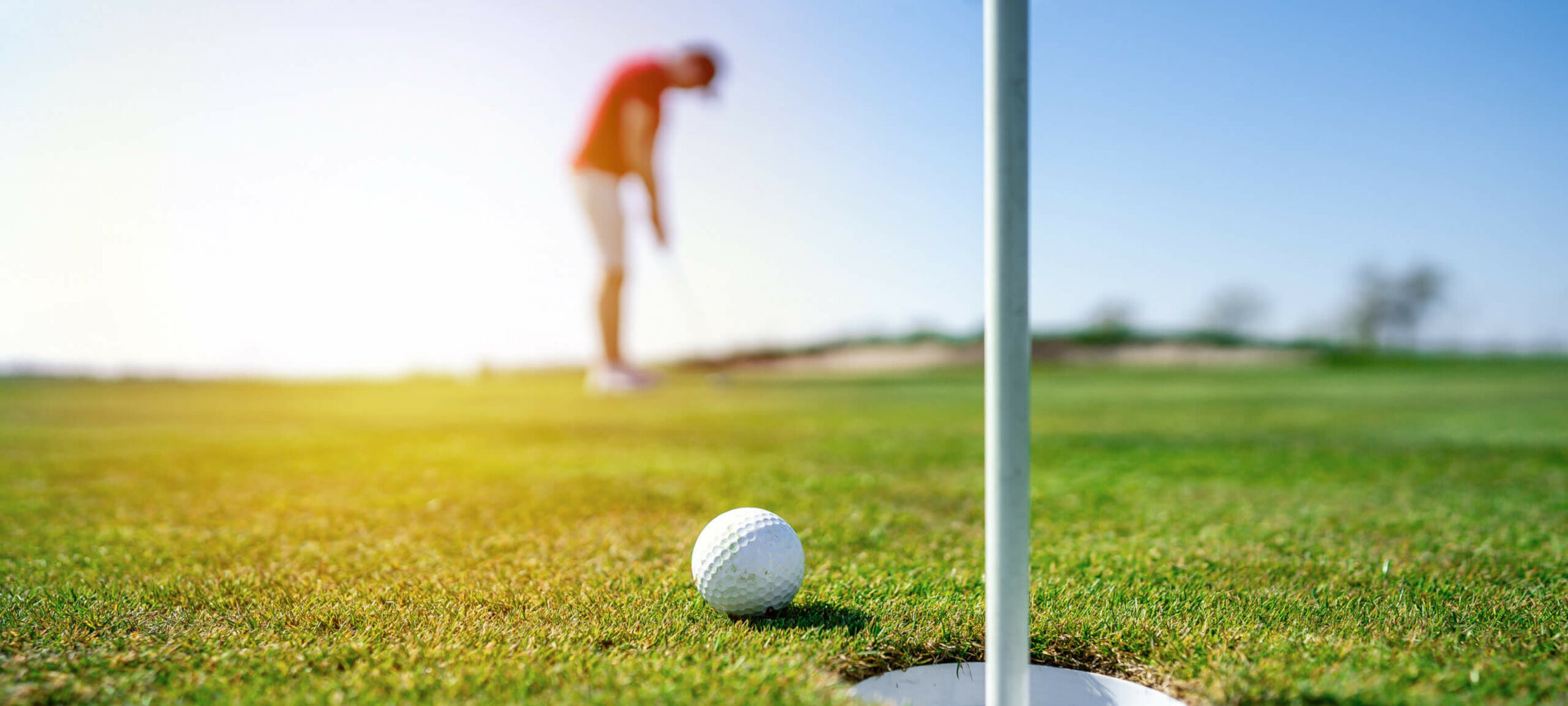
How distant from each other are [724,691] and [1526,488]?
18.5ft

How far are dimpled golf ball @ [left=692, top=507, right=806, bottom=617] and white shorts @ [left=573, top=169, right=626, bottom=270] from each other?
22.1 ft

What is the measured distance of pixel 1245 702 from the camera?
204cm

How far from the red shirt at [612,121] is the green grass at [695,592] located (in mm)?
2897

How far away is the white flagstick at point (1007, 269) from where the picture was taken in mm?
1747

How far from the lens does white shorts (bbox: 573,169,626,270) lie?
29.7ft

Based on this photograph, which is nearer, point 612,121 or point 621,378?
point 612,121

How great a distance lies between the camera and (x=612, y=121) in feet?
30.1

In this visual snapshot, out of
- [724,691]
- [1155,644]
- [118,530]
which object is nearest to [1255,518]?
[1155,644]

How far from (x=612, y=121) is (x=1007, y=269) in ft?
26.4

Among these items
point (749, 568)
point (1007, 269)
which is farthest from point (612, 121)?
point (1007, 269)

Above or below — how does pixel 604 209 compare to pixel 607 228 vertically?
above

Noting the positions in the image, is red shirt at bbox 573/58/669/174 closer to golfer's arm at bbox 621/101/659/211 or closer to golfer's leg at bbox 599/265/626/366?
golfer's arm at bbox 621/101/659/211

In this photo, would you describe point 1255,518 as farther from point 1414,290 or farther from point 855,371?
point 1414,290

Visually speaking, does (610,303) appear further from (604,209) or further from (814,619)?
(814,619)
